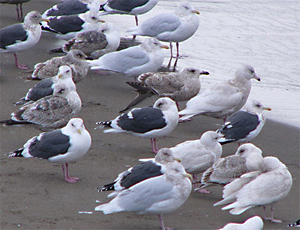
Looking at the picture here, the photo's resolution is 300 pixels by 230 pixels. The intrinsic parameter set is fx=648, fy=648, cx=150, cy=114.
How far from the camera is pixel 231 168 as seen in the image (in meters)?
7.16

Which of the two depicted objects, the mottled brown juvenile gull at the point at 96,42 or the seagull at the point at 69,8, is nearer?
the mottled brown juvenile gull at the point at 96,42

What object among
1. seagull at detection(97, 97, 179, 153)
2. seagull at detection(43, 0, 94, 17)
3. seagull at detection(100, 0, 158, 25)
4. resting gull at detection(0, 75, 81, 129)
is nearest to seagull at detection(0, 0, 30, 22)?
seagull at detection(43, 0, 94, 17)

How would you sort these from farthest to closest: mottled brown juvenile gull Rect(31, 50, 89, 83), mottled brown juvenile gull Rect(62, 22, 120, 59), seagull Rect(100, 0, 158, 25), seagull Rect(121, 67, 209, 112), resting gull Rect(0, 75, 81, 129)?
seagull Rect(100, 0, 158, 25)
mottled brown juvenile gull Rect(62, 22, 120, 59)
mottled brown juvenile gull Rect(31, 50, 89, 83)
seagull Rect(121, 67, 209, 112)
resting gull Rect(0, 75, 81, 129)

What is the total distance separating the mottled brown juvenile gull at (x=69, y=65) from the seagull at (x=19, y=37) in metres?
0.98

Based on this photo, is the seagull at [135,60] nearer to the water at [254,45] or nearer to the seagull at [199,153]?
the water at [254,45]

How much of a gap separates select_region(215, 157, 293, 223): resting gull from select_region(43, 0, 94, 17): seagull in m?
7.57

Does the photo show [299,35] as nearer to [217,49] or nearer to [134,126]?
[217,49]

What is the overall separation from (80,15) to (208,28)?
335 cm

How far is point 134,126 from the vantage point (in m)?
8.38

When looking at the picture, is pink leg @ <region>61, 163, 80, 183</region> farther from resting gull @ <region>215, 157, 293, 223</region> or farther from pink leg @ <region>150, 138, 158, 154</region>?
resting gull @ <region>215, 157, 293, 223</region>

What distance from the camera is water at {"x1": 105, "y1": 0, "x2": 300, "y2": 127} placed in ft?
36.5

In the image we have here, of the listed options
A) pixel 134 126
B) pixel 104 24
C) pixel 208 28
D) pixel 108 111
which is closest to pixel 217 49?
pixel 208 28

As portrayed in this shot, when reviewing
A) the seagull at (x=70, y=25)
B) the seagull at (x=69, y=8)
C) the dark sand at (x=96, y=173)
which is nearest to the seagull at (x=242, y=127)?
the dark sand at (x=96, y=173)

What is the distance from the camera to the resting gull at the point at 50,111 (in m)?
8.48
